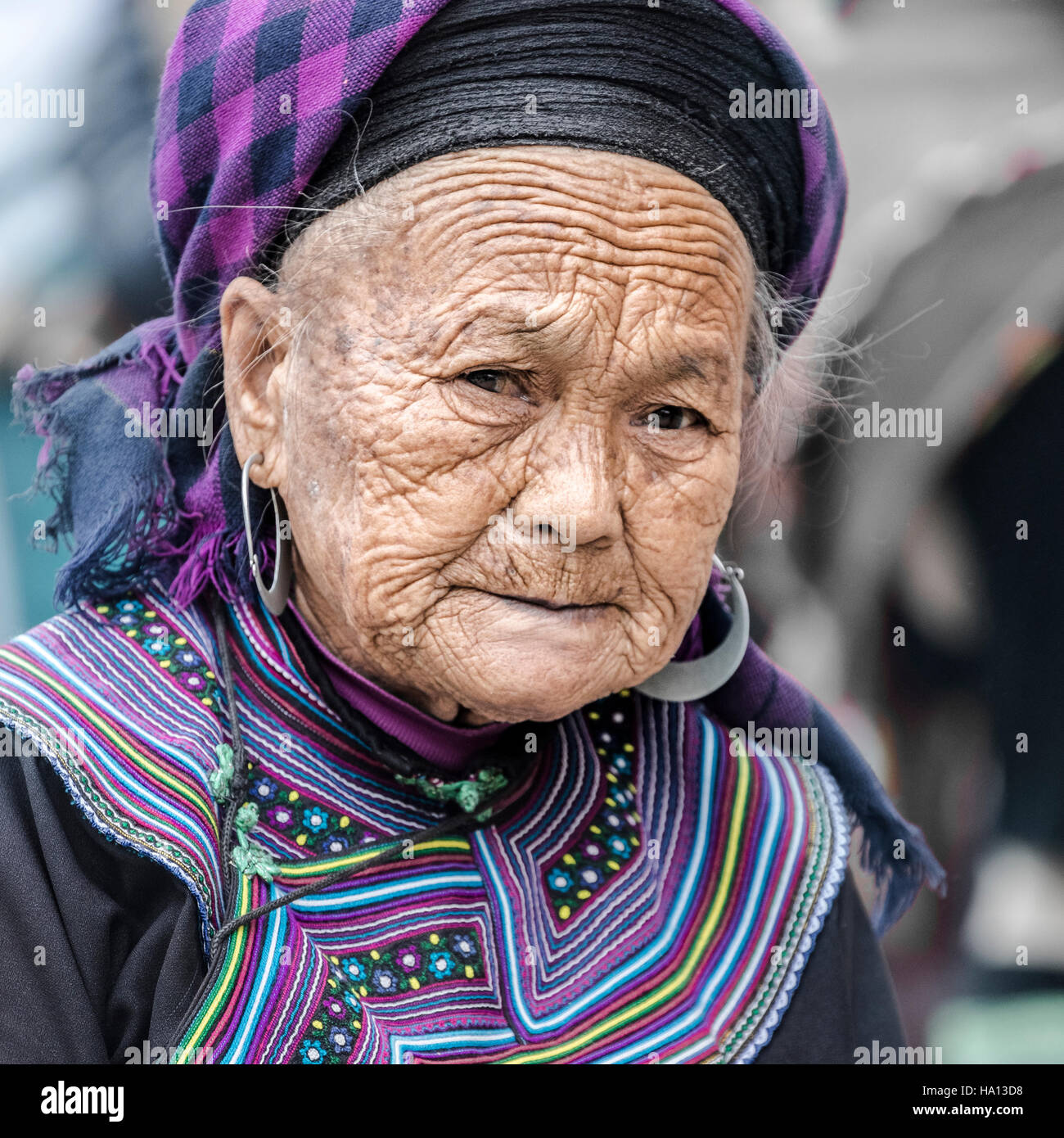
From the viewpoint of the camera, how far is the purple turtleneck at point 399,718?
179 cm

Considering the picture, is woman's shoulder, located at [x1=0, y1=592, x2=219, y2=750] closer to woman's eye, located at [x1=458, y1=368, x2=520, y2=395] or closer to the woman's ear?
the woman's ear

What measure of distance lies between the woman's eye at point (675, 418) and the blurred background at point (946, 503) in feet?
2.94

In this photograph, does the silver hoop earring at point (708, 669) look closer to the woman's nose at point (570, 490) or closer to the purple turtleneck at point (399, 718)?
the purple turtleneck at point (399, 718)

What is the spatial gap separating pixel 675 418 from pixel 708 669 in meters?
0.53

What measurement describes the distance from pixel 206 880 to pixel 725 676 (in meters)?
0.92

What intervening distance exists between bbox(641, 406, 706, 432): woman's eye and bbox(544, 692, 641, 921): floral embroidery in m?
0.65

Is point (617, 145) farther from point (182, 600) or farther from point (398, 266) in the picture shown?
point (182, 600)

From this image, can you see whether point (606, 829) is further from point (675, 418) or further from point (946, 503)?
point (946, 503)

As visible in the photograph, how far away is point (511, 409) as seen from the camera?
1.56 m

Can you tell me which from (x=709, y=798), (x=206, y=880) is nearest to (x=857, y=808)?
(x=709, y=798)

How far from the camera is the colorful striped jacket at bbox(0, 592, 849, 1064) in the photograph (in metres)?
1.60

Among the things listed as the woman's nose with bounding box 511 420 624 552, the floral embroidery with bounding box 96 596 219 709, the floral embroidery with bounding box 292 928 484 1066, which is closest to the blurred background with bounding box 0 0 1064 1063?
the floral embroidery with bounding box 96 596 219 709

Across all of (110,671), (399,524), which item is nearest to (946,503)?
(399,524)

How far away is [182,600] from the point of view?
6.01 ft
